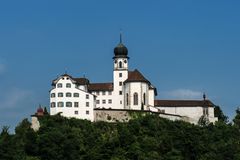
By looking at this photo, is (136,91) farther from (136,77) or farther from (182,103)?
(182,103)

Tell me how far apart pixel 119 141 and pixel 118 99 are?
19.4 m

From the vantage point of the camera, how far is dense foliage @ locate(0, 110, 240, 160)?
8325 cm

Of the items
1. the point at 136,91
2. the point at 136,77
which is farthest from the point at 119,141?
the point at 136,77

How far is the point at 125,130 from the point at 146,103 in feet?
53.1

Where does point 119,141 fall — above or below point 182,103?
below

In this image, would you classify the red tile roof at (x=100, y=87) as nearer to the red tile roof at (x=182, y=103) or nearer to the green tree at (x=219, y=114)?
the red tile roof at (x=182, y=103)

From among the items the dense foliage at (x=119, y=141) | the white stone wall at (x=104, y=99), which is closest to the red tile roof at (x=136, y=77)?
the white stone wall at (x=104, y=99)

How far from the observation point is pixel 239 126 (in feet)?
348

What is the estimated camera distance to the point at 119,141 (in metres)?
89.7

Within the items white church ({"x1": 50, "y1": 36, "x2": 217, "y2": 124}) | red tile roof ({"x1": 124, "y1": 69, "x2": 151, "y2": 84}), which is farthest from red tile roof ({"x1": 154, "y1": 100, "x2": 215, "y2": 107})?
red tile roof ({"x1": 124, "y1": 69, "x2": 151, "y2": 84})

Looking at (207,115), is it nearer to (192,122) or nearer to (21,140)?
(192,122)

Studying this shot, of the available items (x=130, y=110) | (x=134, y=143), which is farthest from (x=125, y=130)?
(x=130, y=110)

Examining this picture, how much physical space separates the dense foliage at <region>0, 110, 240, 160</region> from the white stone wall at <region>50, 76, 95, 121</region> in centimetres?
402

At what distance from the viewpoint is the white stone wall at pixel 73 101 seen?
101625mm
